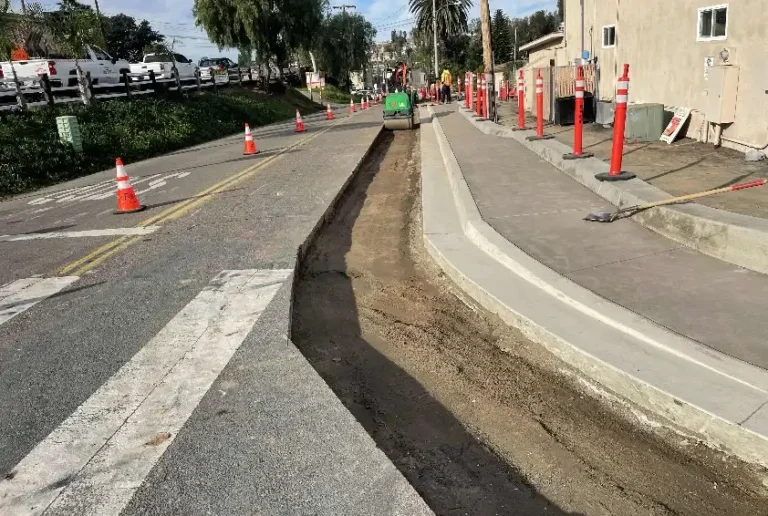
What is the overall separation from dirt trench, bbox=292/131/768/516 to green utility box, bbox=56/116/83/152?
46.1 feet

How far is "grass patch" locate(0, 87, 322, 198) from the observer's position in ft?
49.9

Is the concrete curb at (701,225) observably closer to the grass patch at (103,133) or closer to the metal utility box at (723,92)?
the metal utility box at (723,92)

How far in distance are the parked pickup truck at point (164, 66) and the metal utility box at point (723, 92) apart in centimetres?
2612

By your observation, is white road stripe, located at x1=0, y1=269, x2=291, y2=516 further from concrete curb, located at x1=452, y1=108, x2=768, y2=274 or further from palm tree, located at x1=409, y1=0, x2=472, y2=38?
palm tree, located at x1=409, y1=0, x2=472, y2=38

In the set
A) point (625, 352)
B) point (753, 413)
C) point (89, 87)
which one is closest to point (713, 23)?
point (625, 352)

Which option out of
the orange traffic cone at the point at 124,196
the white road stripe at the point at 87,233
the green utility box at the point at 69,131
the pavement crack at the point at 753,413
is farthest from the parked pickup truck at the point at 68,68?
the pavement crack at the point at 753,413

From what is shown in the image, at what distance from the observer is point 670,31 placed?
1217cm

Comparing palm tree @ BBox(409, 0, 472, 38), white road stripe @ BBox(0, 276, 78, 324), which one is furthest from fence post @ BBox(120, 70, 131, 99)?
palm tree @ BBox(409, 0, 472, 38)

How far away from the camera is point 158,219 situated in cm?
904

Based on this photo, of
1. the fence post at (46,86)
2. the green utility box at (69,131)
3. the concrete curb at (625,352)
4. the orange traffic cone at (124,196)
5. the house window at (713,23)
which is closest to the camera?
the concrete curb at (625,352)

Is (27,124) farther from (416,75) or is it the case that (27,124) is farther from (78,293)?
(416,75)

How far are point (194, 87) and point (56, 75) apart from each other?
10.2 metres

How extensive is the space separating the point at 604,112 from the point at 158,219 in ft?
37.9

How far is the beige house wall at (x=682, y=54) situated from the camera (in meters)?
9.16
